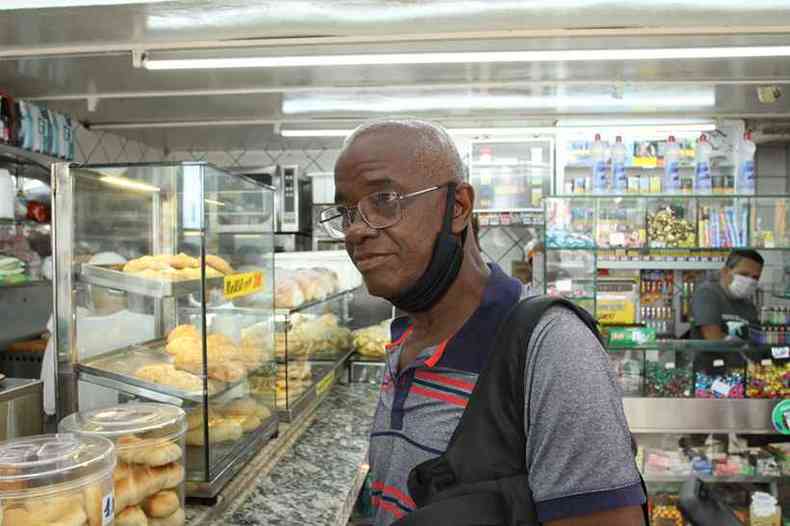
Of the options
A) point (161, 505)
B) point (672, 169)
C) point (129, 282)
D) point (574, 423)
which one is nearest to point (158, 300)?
point (129, 282)

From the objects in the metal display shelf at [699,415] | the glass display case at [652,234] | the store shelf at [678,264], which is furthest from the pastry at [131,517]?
the store shelf at [678,264]

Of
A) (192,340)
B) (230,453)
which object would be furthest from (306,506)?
(192,340)

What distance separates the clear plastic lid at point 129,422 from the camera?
1466 mm

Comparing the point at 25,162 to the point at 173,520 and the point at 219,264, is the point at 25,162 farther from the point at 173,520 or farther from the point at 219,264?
the point at 173,520

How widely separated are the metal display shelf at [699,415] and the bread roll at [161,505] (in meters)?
2.66

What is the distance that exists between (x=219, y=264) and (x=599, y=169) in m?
3.83

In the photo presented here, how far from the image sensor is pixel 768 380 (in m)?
3.44

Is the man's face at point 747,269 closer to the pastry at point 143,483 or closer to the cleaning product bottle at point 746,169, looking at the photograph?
the cleaning product bottle at point 746,169

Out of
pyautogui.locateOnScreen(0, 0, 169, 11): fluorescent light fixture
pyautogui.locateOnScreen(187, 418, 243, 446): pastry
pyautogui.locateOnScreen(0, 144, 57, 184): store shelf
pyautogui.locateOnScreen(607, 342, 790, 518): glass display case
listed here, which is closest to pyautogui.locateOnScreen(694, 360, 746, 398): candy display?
pyautogui.locateOnScreen(607, 342, 790, 518): glass display case

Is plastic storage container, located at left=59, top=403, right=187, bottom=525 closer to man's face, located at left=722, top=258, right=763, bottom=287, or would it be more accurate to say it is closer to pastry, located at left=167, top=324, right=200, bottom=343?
pastry, located at left=167, top=324, right=200, bottom=343

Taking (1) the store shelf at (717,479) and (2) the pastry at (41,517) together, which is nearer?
(2) the pastry at (41,517)

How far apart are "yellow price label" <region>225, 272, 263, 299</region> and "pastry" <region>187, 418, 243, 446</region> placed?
430 mm

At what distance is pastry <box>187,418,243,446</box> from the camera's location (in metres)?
1.85

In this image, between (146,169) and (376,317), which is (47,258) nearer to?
(376,317)
